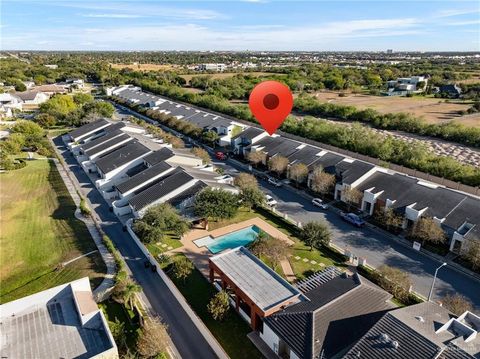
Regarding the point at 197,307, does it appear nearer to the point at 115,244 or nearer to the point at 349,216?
the point at 115,244

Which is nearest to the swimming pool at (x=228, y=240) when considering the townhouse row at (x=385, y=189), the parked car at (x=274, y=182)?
the parked car at (x=274, y=182)

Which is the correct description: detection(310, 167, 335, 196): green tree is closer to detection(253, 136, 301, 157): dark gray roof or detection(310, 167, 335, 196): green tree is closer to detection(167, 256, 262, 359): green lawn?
detection(253, 136, 301, 157): dark gray roof

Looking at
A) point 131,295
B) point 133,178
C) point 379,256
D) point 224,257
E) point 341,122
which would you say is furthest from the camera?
point 341,122

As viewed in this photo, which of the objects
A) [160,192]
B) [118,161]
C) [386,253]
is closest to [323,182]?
[386,253]

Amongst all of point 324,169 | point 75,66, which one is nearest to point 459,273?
point 324,169

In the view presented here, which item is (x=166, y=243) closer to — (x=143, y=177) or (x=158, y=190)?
(x=158, y=190)

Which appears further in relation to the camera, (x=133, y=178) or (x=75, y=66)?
(x=75, y=66)

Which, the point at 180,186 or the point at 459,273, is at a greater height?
the point at 180,186

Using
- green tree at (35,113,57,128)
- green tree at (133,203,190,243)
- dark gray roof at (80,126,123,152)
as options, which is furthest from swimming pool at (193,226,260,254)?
green tree at (35,113,57,128)
